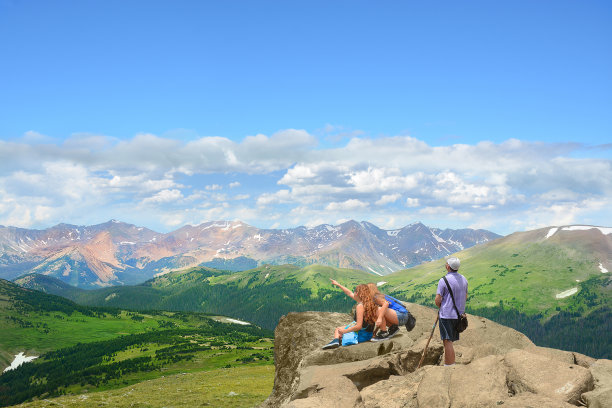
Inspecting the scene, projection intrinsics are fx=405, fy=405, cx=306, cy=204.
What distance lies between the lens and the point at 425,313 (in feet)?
94.4

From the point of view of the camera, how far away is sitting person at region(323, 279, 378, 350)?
66.2 feet

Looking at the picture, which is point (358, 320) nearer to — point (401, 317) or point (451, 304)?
point (401, 317)

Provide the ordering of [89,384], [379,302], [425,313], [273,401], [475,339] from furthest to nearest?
[89,384] → [425,313] → [273,401] → [475,339] → [379,302]

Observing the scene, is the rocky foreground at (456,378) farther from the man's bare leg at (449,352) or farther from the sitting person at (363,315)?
the man's bare leg at (449,352)

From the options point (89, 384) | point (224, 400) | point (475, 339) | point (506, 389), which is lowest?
point (89, 384)

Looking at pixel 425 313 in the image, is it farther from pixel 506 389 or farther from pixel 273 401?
pixel 506 389

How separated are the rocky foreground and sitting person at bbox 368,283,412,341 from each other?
40 cm

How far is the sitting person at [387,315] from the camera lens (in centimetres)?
2031

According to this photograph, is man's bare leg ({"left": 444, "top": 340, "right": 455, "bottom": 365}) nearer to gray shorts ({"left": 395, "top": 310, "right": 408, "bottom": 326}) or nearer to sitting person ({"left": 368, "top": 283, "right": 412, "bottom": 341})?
sitting person ({"left": 368, "top": 283, "right": 412, "bottom": 341})

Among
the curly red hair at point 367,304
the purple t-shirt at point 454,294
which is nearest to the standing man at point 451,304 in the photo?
the purple t-shirt at point 454,294

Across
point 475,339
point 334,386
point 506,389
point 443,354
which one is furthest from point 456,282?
point 475,339

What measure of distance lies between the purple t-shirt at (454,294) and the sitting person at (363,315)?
3.88 m

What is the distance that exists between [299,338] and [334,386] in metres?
11.0

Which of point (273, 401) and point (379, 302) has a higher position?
point (379, 302)
